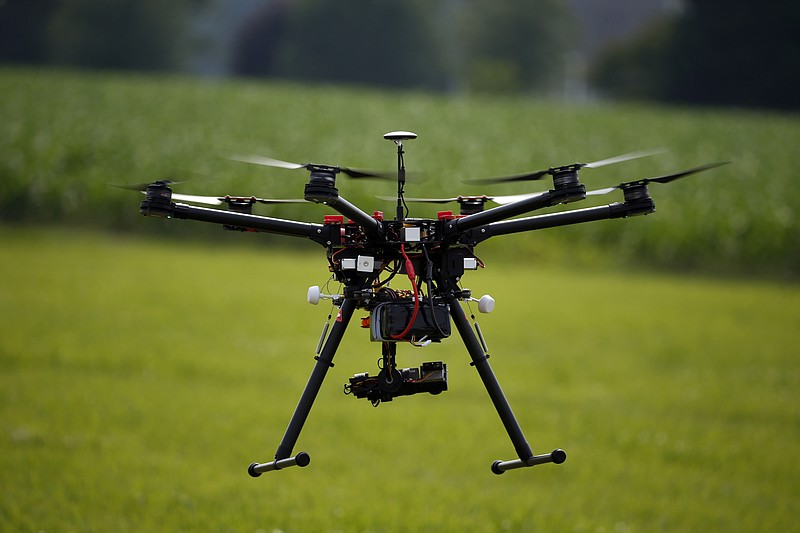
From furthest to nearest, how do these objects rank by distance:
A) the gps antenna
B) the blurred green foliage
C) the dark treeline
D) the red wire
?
the dark treeline
the blurred green foliage
the red wire
the gps antenna

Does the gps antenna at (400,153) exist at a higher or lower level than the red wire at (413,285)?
higher

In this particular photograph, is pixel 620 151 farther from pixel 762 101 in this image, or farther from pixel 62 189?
pixel 762 101

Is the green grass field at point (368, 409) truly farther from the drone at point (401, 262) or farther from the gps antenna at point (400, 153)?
the gps antenna at point (400, 153)

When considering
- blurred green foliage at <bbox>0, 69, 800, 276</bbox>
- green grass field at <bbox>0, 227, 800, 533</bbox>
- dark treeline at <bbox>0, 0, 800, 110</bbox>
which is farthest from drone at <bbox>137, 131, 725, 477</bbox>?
dark treeline at <bbox>0, 0, 800, 110</bbox>

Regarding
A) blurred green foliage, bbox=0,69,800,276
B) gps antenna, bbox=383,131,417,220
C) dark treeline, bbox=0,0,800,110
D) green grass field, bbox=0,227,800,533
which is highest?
dark treeline, bbox=0,0,800,110

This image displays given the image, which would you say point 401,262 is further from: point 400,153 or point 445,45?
point 445,45

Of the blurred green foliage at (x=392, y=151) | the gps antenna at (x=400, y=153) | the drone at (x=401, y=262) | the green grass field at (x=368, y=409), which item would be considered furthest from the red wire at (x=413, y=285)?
the blurred green foliage at (x=392, y=151)

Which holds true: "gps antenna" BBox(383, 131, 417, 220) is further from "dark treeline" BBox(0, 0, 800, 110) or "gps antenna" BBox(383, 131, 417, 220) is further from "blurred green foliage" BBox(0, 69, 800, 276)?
"dark treeline" BBox(0, 0, 800, 110)
